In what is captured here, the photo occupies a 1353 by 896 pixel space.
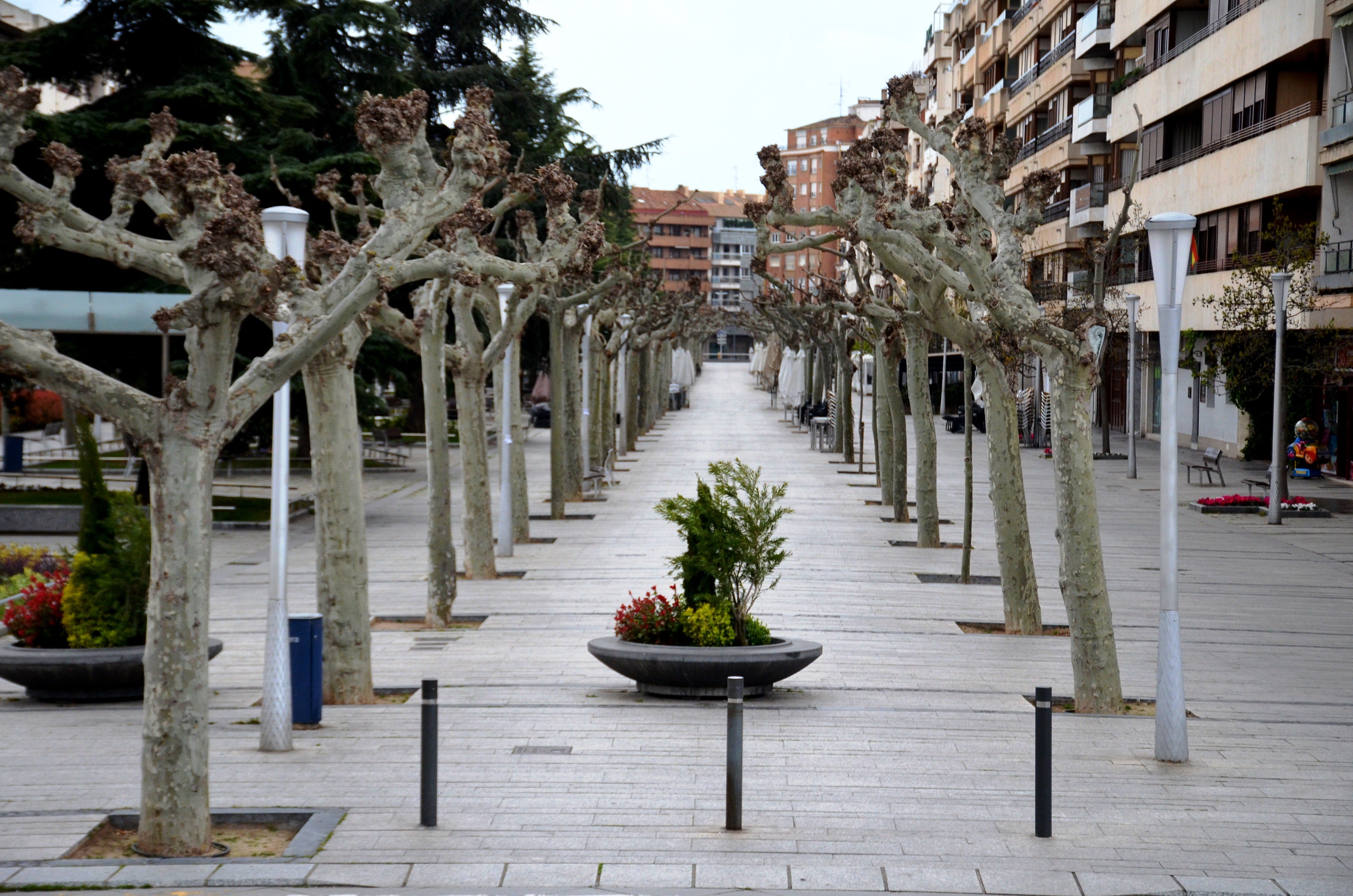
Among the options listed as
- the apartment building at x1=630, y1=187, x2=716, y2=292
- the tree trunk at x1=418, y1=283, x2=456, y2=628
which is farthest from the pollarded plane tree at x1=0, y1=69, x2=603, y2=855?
the apartment building at x1=630, y1=187, x2=716, y2=292

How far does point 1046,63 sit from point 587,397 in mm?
37479

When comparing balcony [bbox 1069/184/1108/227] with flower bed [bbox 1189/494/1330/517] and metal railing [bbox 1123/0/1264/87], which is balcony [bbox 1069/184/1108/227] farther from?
flower bed [bbox 1189/494/1330/517]

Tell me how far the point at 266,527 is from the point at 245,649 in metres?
12.2

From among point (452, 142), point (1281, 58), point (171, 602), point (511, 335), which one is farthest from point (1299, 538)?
point (171, 602)

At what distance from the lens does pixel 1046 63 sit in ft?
203

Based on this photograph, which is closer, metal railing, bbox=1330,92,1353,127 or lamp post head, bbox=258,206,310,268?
lamp post head, bbox=258,206,310,268

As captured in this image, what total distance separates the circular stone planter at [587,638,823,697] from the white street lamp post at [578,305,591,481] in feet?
61.9

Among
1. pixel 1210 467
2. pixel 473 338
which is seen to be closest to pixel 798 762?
pixel 473 338

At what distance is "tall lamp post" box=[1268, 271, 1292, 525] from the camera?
26047 millimetres

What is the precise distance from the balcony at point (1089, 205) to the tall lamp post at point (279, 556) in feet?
152

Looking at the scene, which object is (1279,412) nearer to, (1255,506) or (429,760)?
(1255,506)

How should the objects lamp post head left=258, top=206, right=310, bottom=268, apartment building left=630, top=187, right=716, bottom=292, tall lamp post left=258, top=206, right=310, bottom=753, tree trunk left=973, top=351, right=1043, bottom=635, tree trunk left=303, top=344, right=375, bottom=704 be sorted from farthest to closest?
apartment building left=630, top=187, right=716, bottom=292, tree trunk left=973, top=351, right=1043, bottom=635, tree trunk left=303, top=344, right=375, bottom=704, lamp post head left=258, top=206, right=310, bottom=268, tall lamp post left=258, top=206, right=310, bottom=753

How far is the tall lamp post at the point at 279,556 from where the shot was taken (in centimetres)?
991

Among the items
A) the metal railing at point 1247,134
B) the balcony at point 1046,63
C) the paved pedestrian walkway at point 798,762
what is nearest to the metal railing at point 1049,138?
the balcony at point 1046,63
